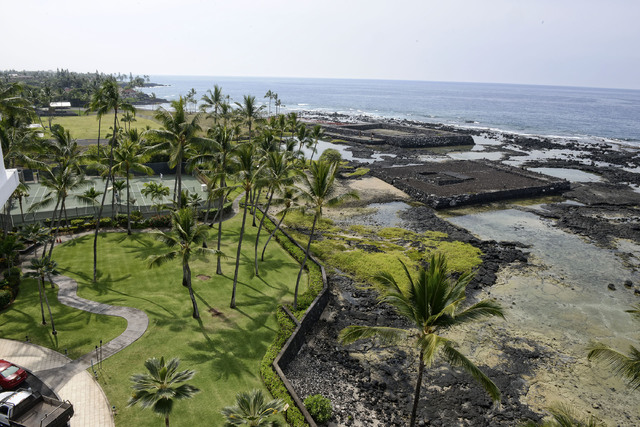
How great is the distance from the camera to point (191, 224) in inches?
929

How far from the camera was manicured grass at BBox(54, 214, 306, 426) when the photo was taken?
20.3 metres

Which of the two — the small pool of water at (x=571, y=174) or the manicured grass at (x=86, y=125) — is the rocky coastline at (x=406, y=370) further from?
the manicured grass at (x=86, y=125)

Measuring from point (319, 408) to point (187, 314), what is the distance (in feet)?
40.2

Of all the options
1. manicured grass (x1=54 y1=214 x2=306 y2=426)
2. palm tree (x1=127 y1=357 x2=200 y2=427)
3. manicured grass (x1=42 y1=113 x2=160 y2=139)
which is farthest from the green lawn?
manicured grass (x1=42 y1=113 x2=160 y2=139)

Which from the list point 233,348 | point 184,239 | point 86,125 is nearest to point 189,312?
point 233,348

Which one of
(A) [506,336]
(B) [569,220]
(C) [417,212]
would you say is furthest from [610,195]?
(A) [506,336]

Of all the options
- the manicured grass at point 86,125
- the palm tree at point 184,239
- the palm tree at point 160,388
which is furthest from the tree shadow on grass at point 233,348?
the manicured grass at point 86,125

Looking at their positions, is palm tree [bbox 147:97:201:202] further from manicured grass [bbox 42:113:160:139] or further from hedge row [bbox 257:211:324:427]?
manicured grass [bbox 42:113:160:139]

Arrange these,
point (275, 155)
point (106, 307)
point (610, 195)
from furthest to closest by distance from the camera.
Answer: point (610, 195), point (275, 155), point (106, 307)

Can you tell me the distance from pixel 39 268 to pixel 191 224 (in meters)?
9.64

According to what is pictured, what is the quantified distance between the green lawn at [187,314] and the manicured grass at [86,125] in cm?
6133

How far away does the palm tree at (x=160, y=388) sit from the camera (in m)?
13.4

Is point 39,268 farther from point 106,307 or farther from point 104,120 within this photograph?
point 104,120

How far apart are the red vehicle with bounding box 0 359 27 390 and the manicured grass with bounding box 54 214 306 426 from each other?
3.59 m
